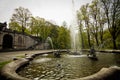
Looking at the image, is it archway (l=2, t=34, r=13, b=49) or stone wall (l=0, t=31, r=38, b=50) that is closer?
stone wall (l=0, t=31, r=38, b=50)

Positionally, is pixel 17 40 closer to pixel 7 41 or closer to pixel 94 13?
pixel 7 41

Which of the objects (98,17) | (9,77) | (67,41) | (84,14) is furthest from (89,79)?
(67,41)

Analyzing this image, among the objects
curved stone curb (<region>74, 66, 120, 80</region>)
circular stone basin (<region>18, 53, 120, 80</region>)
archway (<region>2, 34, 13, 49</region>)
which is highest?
archway (<region>2, 34, 13, 49</region>)

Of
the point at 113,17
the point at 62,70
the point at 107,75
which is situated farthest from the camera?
the point at 113,17

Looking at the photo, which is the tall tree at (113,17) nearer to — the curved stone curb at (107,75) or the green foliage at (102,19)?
the green foliage at (102,19)

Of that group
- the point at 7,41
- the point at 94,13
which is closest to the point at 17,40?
the point at 7,41

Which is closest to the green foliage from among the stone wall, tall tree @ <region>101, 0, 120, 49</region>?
tall tree @ <region>101, 0, 120, 49</region>

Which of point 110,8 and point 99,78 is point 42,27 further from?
point 99,78

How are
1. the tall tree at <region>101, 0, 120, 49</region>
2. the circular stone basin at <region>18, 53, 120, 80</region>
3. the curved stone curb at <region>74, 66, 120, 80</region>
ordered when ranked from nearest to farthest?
1. the curved stone curb at <region>74, 66, 120, 80</region>
2. the circular stone basin at <region>18, 53, 120, 80</region>
3. the tall tree at <region>101, 0, 120, 49</region>

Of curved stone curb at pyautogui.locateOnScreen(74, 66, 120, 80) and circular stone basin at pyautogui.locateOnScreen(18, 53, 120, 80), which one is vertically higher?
curved stone curb at pyautogui.locateOnScreen(74, 66, 120, 80)

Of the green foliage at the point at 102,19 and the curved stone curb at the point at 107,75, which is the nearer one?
the curved stone curb at the point at 107,75

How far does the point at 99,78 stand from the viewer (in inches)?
230

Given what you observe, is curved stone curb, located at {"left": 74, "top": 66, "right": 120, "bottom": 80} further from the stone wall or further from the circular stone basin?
the stone wall

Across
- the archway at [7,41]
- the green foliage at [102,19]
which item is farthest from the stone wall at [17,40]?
the green foliage at [102,19]
